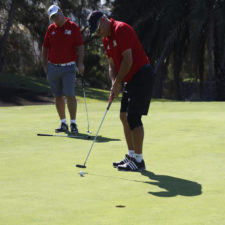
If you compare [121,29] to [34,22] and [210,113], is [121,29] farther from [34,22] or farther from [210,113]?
[34,22]

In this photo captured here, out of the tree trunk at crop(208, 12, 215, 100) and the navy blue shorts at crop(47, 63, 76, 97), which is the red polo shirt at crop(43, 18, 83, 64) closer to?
the navy blue shorts at crop(47, 63, 76, 97)

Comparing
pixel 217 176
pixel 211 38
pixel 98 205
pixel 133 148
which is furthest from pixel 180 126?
pixel 211 38

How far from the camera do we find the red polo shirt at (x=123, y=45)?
22.0 feet

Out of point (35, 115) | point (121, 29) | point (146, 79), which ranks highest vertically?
point (121, 29)

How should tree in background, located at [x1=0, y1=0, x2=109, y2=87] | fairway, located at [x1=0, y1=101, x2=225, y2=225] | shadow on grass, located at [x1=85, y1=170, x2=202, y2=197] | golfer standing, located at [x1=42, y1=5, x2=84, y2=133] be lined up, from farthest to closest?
tree in background, located at [x1=0, y1=0, x2=109, y2=87] < golfer standing, located at [x1=42, y1=5, x2=84, y2=133] < shadow on grass, located at [x1=85, y1=170, x2=202, y2=197] < fairway, located at [x1=0, y1=101, x2=225, y2=225]

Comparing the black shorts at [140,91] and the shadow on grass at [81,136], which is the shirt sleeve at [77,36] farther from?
the black shorts at [140,91]

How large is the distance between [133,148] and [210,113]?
700 cm

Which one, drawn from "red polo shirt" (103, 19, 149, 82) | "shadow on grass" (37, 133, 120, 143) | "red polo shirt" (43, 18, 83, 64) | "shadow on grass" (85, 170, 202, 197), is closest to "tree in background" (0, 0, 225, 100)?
"red polo shirt" (43, 18, 83, 64)

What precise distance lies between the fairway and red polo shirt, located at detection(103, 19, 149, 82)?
119cm

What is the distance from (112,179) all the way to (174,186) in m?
0.72

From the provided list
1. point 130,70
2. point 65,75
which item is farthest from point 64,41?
point 130,70

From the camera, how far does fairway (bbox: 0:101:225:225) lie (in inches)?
193

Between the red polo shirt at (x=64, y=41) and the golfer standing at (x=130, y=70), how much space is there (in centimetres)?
346

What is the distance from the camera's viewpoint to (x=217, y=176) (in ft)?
21.3
